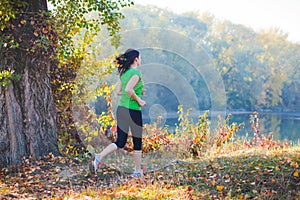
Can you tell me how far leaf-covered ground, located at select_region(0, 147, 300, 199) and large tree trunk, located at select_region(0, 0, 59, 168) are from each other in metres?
0.27

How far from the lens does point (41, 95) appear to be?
610 cm

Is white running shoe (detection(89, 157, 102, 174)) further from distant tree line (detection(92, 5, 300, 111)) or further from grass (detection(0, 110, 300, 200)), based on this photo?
distant tree line (detection(92, 5, 300, 111))

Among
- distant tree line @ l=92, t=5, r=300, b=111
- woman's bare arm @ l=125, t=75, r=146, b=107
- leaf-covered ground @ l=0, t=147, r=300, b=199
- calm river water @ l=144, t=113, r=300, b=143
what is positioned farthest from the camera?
distant tree line @ l=92, t=5, r=300, b=111

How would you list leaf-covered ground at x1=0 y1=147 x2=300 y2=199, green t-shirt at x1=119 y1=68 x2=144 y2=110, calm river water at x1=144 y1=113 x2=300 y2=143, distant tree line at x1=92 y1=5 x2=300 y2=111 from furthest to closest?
distant tree line at x1=92 y1=5 x2=300 y2=111 < calm river water at x1=144 y1=113 x2=300 y2=143 < green t-shirt at x1=119 y1=68 x2=144 y2=110 < leaf-covered ground at x1=0 y1=147 x2=300 y2=199

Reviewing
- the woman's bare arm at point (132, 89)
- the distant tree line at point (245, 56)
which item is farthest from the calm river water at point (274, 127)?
the woman's bare arm at point (132, 89)

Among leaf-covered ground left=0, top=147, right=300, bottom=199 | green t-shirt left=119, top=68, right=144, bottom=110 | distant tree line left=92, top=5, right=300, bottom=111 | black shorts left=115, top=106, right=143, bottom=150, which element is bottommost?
leaf-covered ground left=0, top=147, right=300, bottom=199

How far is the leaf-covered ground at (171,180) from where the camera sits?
14.6 ft

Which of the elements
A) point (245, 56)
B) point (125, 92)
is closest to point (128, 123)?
point (125, 92)

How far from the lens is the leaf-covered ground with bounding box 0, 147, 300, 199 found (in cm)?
445

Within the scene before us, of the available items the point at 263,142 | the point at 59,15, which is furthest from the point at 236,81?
the point at 59,15

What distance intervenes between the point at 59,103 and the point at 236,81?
117 ft

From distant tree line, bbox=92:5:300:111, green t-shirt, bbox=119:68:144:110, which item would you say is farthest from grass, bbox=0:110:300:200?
distant tree line, bbox=92:5:300:111

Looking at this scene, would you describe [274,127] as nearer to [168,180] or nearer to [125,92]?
[168,180]

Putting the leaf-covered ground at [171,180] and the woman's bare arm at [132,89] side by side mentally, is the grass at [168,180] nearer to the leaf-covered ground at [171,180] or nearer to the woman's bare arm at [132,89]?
the leaf-covered ground at [171,180]
